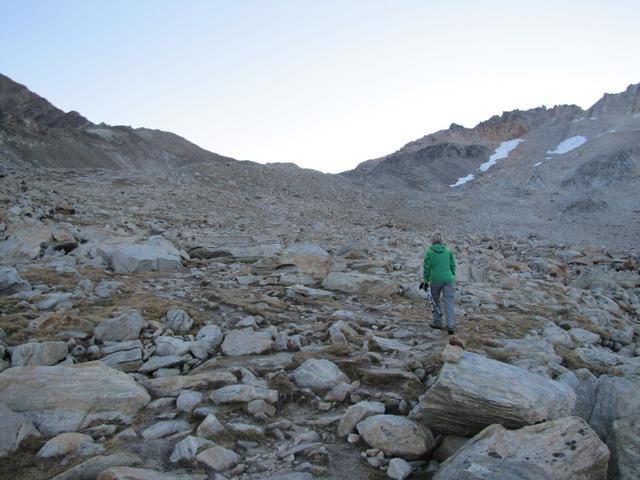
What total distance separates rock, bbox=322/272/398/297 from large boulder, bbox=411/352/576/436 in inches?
231

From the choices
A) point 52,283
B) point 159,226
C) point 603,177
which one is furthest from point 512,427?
point 603,177

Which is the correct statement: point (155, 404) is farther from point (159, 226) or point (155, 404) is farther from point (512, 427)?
point (159, 226)

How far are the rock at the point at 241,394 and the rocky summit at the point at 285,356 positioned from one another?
2 cm

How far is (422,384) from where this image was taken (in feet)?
18.0

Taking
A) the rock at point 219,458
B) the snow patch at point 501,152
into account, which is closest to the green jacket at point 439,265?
the rock at point 219,458

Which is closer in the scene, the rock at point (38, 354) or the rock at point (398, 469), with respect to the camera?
the rock at point (398, 469)

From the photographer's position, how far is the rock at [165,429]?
14.2 feet

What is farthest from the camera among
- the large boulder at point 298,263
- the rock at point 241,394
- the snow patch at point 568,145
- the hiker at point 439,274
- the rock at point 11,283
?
the snow patch at point 568,145

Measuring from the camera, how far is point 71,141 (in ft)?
178

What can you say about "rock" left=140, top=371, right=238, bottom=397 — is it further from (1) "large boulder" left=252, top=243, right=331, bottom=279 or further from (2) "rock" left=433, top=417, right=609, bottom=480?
(1) "large boulder" left=252, top=243, right=331, bottom=279

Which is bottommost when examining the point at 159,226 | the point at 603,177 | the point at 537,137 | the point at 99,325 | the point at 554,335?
the point at 554,335

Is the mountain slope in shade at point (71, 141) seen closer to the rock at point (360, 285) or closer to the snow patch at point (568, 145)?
the rock at point (360, 285)

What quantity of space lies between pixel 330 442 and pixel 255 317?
12.4 feet

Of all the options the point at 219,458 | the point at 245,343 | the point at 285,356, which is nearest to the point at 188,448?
the point at 219,458
